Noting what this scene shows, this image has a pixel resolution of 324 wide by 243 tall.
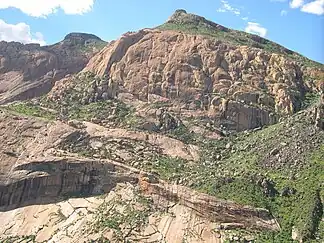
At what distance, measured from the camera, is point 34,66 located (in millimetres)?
122688

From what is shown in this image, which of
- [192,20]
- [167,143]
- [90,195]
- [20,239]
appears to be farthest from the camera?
[192,20]

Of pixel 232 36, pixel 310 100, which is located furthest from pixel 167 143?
pixel 232 36

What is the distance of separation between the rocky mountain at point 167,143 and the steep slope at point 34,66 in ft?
1.26

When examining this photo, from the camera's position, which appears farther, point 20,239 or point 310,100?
point 310,100

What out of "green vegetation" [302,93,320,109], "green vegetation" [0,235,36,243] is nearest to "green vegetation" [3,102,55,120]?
"green vegetation" [0,235,36,243]

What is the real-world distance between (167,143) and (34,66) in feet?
135

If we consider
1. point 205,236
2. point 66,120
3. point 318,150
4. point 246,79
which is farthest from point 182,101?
point 205,236

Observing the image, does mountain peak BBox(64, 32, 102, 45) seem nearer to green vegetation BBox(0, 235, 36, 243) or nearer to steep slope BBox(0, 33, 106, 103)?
steep slope BBox(0, 33, 106, 103)

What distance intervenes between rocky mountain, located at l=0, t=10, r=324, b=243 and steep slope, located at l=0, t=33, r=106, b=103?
38 cm

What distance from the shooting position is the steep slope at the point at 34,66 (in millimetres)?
118938

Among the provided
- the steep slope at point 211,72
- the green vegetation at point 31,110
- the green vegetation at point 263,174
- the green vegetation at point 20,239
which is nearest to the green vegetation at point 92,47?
the steep slope at point 211,72

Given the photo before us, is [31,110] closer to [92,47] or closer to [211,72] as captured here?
[211,72]

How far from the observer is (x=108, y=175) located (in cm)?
8625

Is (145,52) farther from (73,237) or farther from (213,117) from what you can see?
(73,237)
